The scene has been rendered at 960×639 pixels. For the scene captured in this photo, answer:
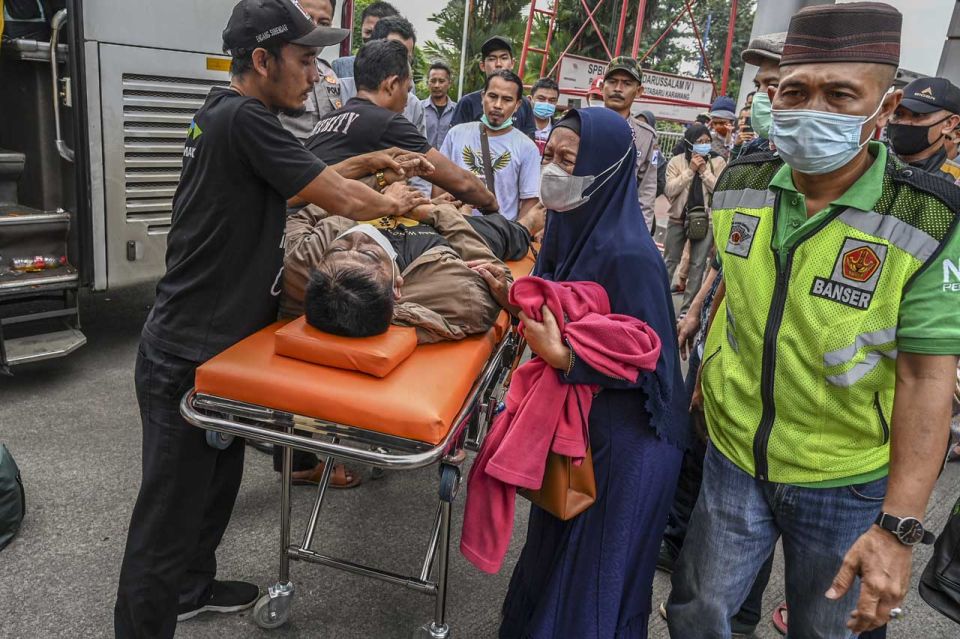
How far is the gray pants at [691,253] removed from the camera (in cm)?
654

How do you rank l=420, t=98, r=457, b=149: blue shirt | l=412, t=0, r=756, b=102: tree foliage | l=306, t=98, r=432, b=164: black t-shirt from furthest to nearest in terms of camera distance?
l=412, t=0, r=756, b=102: tree foliage → l=420, t=98, r=457, b=149: blue shirt → l=306, t=98, r=432, b=164: black t-shirt

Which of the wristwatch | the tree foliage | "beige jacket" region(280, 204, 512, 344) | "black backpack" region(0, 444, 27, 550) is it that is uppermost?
the tree foliage

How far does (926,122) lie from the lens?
11.5 ft

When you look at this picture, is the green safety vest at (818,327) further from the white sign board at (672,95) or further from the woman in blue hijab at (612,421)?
the white sign board at (672,95)

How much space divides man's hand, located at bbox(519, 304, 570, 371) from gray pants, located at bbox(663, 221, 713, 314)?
15.3ft

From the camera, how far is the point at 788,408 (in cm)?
172

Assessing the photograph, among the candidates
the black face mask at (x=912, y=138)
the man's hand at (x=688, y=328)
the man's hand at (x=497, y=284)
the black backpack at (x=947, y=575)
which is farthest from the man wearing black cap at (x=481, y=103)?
the black backpack at (x=947, y=575)

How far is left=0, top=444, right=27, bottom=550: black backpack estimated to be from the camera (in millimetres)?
2781

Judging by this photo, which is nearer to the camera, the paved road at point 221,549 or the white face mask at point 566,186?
the white face mask at point 566,186

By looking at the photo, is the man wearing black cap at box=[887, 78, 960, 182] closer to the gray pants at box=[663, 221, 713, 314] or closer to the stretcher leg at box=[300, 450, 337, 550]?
the gray pants at box=[663, 221, 713, 314]

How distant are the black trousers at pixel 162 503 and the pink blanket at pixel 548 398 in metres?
0.87

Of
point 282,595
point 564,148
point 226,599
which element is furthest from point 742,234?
point 226,599

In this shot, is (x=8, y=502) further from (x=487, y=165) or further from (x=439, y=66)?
(x=439, y=66)

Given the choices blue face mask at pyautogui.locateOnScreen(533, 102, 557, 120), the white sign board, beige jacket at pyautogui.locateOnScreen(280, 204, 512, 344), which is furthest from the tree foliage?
beige jacket at pyautogui.locateOnScreen(280, 204, 512, 344)
